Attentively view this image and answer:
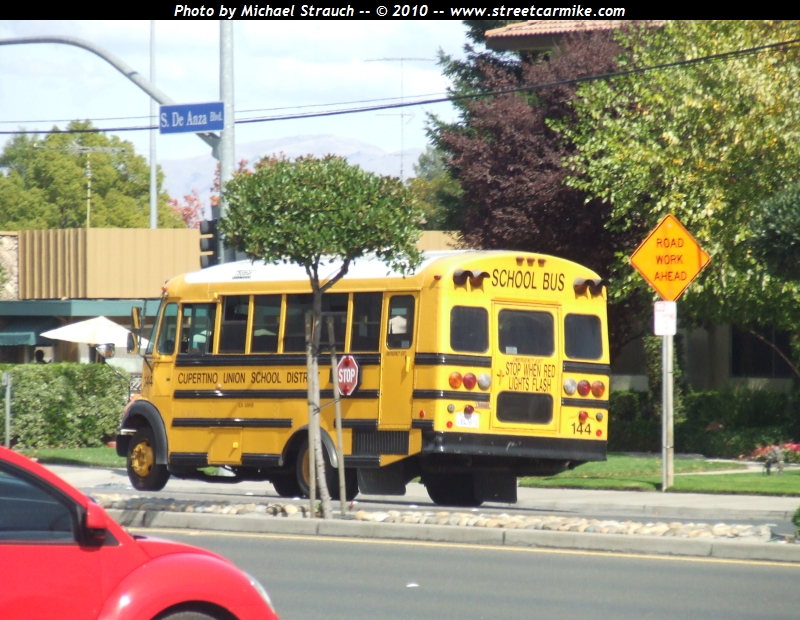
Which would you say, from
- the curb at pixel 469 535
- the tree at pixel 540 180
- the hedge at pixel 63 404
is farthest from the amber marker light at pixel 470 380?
the hedge at pixel 63 404

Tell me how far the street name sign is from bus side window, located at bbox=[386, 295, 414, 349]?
5515mm

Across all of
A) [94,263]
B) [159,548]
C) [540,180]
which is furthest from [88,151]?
[159,548]

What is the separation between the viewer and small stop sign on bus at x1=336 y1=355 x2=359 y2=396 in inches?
607

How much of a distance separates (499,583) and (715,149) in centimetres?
1535

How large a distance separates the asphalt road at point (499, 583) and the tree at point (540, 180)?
53.3ft

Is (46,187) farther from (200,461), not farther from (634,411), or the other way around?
(200,461)

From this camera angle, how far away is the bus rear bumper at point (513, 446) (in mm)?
15062

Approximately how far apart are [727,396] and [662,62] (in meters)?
7.06

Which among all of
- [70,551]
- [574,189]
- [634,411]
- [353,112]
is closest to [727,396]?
[634,411]

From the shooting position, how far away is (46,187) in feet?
223

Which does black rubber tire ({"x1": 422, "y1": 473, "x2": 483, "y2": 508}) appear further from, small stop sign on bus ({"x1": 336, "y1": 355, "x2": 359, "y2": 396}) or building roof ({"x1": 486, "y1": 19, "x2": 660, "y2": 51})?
building roof ({"x1": 486, "y1": 19, "x2": 660, "y2": 51})

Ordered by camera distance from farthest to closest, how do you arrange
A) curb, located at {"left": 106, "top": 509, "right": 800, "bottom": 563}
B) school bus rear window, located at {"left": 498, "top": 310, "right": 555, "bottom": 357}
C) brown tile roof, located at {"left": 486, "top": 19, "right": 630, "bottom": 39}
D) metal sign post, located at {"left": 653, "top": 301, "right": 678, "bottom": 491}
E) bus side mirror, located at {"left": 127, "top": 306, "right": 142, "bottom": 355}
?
brown tile roof, located at {"left": 486, "top": 19, "right": 630, "bottom": 39}
bus side mirror, located at {"left": 127, "top": 306, "right": 142, "bottom": 355}
metal sign post, located at {"left": 653, "top": 301, "right": 678, "bottom": 491}
school bus rear window, located at {"left": 498, "top": 310, "right": 555, "bottom": 357}
curb, located at {"left": 106, "top": 509, "right": 800, "bottom": 563}

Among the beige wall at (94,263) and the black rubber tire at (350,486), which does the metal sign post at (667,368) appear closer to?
the black rubber tire at (350,486)

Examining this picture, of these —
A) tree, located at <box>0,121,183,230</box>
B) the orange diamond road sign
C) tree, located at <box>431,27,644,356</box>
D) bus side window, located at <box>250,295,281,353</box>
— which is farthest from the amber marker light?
tree, located at <box>0,121,183,230</box>
